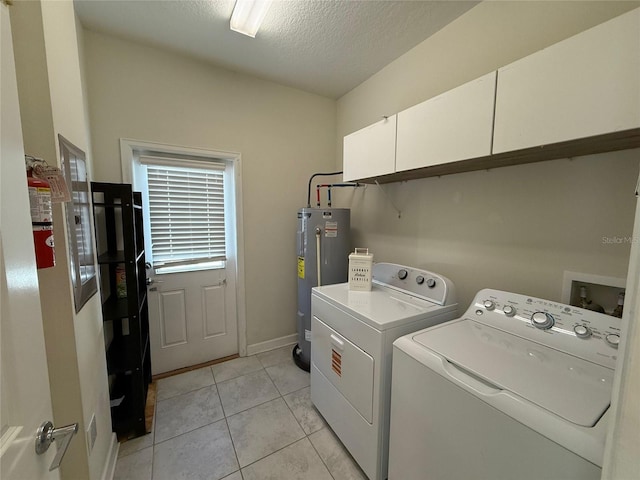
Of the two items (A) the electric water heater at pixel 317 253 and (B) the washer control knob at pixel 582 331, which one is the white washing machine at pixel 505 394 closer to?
(B) the washer control knob at pixel 582 331

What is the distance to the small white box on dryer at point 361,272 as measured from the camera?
1788 millimetres

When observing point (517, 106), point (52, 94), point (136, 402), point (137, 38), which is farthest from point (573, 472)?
point (137, 38)

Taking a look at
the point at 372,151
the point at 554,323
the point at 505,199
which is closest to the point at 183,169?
the point at 372,151

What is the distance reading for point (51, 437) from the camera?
574mm

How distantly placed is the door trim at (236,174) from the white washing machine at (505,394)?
1.77m

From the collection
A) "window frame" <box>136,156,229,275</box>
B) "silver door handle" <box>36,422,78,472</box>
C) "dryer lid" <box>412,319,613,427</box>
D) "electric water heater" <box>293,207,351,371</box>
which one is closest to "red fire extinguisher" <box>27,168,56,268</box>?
"silver door handle" <box>36,422,78,472</box>

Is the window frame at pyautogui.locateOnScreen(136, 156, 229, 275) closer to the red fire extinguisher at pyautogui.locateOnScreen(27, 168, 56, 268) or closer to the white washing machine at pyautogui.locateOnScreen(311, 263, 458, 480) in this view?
the white washing machine at pyautogui.locateOnScreen(311, 263, 458, 480)

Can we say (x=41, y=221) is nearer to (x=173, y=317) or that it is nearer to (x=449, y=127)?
(x=449, y=127)

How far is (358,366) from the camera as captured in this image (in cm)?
138

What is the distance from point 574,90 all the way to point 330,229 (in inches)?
67.1

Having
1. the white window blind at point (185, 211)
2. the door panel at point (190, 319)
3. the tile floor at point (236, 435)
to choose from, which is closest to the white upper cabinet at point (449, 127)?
the white window blind at point (185, 211)

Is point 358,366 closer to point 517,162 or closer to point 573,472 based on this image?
point 573,472

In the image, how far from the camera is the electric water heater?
2.29 m

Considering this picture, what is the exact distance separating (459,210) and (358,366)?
1200mm
